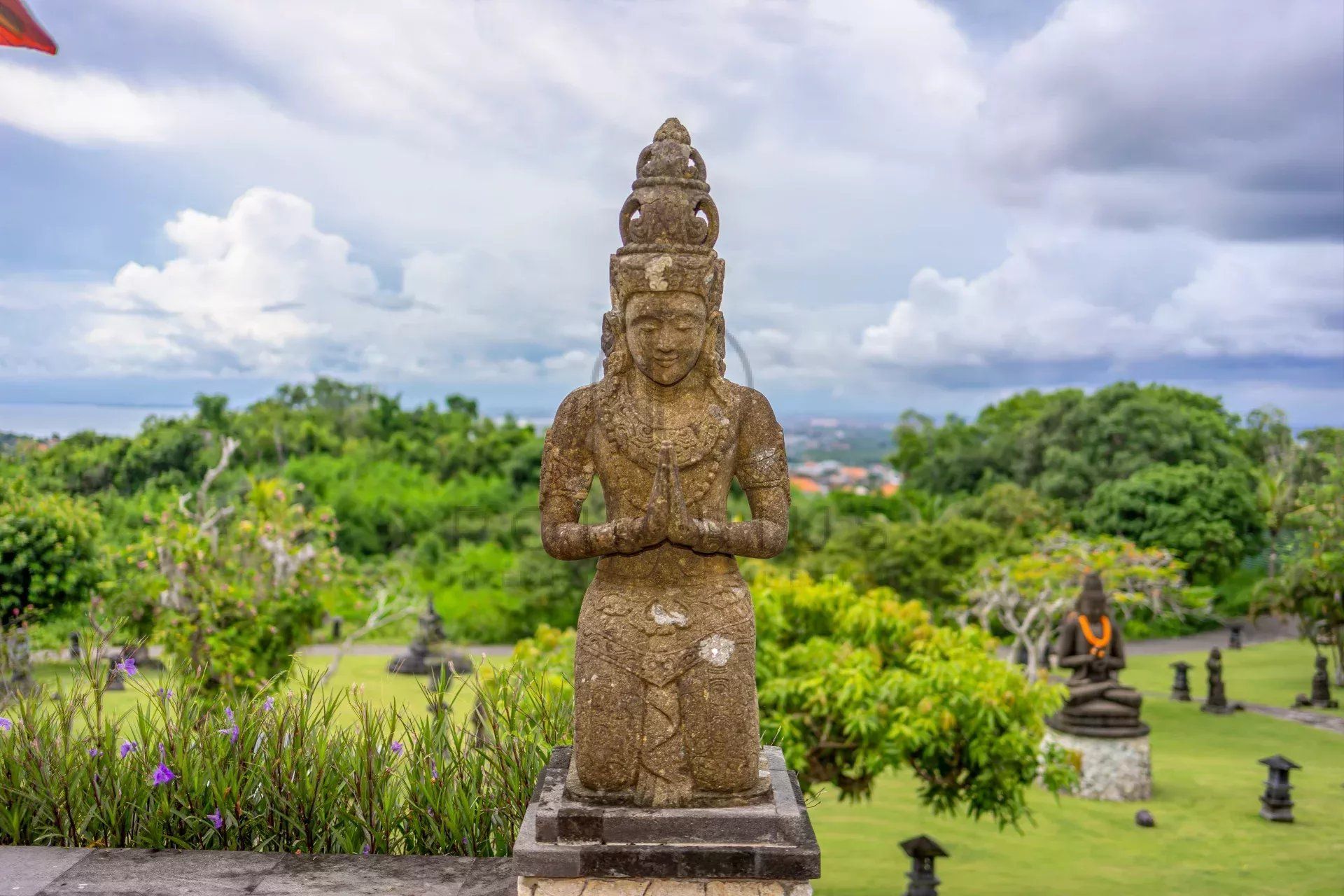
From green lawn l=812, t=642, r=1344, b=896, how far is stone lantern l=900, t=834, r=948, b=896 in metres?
0.87

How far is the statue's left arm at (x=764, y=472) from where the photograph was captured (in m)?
3.94

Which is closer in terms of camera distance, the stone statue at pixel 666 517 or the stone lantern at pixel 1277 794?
the stone statue at pixel 666 517

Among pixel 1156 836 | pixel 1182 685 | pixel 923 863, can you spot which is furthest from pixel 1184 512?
pixel 923 863

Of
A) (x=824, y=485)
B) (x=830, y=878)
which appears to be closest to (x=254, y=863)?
(x=830, y=878)

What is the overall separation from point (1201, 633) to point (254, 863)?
2674 centimetres

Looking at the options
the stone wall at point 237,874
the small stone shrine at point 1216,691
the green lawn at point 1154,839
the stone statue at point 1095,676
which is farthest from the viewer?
the small stone shrine at point 1216,691

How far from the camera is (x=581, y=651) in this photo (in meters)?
3.92

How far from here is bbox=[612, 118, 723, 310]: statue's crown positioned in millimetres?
3867

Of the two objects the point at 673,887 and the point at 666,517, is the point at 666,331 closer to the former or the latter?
the point at 666,517

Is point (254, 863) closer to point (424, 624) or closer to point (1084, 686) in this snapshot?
point (1084, 686)

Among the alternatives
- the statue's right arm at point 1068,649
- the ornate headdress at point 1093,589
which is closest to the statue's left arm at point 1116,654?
the statue's right arm at point 1068,649

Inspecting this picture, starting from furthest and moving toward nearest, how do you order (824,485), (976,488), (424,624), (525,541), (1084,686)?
(824,485) → (976,488) → (525,541) → (424,624) → (1084,686)

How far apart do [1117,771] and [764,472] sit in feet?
34.8

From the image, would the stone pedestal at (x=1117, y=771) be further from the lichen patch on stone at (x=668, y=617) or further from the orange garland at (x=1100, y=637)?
the lichen patch on stone at (x=668, y=617)
